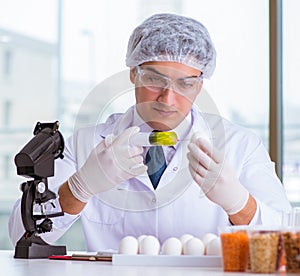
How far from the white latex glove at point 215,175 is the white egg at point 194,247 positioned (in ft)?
0.91

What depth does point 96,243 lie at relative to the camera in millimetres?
2289

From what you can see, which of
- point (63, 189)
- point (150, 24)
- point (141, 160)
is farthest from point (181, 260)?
point (150, 24)

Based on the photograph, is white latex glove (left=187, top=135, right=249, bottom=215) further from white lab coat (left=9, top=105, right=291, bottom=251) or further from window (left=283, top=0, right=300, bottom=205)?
window (left=283, top=0, right=300, bottom=205)

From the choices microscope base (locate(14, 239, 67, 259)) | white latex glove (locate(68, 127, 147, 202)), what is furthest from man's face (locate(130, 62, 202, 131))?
microscope base (locate(14, 239, 67, 259))

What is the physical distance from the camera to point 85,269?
4.93 feet

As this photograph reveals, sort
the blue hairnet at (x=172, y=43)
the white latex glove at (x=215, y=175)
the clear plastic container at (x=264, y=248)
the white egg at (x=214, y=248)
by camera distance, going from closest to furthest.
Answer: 1. the clear plastic container at (x=264, y=248)
2. the white egg at (x=214, y=248)
3. the white latex glove at (x=215, y=175)
4. the blue hairnet at (x=172, y=43)

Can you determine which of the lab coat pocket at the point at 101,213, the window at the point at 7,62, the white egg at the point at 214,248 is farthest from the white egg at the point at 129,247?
the window at the point at 7,62

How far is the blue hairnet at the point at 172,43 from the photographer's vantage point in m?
2.18

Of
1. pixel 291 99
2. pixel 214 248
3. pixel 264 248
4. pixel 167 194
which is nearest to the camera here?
pixel 264 248

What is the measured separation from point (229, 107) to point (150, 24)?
1446mm

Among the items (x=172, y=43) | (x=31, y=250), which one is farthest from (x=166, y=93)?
(x=31, y=250)

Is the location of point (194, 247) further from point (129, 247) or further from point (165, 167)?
point (165, 167)

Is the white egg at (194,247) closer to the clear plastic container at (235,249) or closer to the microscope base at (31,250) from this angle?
the clear plastic container at (235,249)

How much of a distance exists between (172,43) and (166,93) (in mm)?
200
